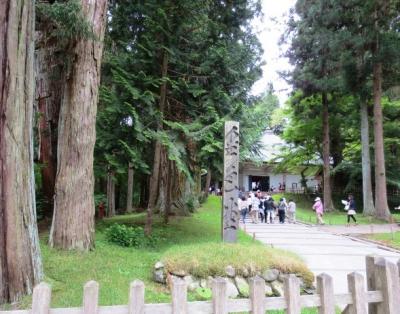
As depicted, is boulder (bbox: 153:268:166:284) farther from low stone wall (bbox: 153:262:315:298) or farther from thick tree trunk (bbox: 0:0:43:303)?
thick tree trunk (bbox: 0:0:43:303)

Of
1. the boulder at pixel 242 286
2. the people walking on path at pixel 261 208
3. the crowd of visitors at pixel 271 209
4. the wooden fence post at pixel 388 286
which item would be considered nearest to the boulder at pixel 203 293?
the boulder at pixel 242 286

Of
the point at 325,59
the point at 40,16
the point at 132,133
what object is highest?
the point at 325,59

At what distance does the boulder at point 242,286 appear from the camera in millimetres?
6221

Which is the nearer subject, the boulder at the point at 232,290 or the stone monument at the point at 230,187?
the boulder at the point at 232,290

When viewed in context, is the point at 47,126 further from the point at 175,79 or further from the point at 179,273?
the point at 179,273

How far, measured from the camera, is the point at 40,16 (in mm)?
7457

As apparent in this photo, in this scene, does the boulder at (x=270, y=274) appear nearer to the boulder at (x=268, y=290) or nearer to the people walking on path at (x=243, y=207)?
the boulder at (x=268, y=290)

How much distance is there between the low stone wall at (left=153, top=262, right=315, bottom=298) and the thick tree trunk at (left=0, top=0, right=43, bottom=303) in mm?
2224

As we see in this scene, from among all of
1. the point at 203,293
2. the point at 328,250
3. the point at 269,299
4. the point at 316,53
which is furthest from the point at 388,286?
the point at 316,53

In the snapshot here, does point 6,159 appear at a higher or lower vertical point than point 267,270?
higher

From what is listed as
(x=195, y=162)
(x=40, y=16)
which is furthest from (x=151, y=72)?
(x=40, y=16)

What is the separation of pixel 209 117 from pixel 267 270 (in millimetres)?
4927

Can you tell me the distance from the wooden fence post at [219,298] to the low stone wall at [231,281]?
363 cm

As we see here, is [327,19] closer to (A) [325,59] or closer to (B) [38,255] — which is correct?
(A) [325,59]
